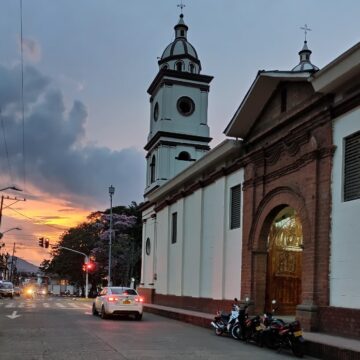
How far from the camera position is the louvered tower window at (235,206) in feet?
79.8

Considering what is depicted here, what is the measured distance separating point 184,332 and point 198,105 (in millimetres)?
25225

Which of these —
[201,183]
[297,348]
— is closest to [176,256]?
[201,183]

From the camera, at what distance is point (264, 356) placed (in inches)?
541

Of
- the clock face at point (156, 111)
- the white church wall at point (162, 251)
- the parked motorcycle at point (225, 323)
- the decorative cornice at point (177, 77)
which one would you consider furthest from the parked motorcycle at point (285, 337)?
the clock face at point (156, 111)

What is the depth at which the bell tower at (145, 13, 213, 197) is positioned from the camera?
136 feet

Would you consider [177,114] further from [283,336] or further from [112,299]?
[283,336]

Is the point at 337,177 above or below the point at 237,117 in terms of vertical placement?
below

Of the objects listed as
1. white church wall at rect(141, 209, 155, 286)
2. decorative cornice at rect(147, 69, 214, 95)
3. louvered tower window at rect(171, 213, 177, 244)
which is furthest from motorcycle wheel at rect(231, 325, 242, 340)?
decorative cornice at rect(147, 69, 214, 95)

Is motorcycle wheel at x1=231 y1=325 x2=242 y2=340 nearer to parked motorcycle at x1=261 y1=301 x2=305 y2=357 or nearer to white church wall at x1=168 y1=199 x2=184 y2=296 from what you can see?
parked motorcycle at x1=261 y1=301 x2=305 y2=357

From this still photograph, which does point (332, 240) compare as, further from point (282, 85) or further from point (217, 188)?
point (217, 188)

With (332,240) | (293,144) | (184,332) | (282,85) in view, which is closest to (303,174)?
(293,144)

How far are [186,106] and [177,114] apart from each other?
100cm

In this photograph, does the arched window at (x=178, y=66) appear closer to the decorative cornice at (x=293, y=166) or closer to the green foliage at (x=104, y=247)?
the decorative cornice at (x=293, y=166)

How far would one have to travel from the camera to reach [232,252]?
24.4 m
